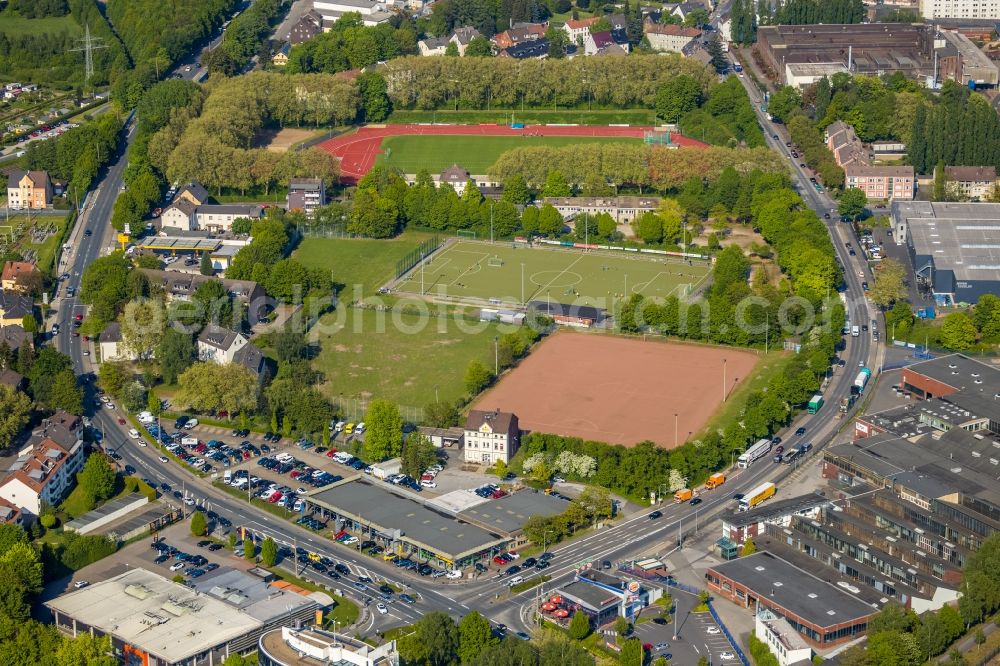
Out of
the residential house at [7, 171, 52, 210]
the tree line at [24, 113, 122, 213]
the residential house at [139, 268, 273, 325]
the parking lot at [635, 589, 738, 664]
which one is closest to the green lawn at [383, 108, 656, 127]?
the tree line at [24, 113, 122, 213]

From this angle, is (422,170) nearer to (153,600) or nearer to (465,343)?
(465,343)

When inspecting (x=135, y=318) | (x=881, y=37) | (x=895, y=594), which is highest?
(x=881, y=37)

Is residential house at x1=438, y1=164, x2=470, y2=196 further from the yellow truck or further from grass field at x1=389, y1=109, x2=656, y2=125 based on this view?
the yellow truck

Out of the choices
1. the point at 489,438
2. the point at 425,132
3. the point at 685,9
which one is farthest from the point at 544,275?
the point at 685,9

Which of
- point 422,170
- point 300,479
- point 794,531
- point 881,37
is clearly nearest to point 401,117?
point 422,170

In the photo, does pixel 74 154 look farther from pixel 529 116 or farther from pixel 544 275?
pixel 544 275
